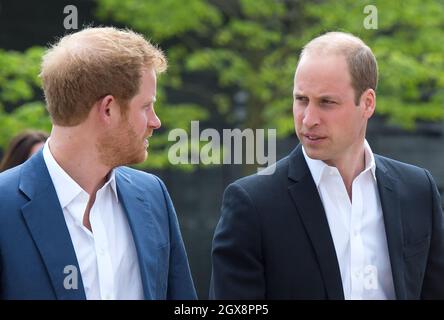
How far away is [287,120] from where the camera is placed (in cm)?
1248

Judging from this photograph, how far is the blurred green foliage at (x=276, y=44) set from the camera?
40.6ft

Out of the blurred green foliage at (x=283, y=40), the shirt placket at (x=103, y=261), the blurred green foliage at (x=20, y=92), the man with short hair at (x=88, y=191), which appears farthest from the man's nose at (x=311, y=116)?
the blurred green foliage at (x=283, y=40)

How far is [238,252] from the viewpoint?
379cm

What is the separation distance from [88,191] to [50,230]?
243 millimetres

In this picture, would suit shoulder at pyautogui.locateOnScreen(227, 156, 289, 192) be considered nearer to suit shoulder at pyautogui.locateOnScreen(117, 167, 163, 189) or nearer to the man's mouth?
the man's mouth

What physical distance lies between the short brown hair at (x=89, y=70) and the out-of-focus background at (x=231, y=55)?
6.88 metres

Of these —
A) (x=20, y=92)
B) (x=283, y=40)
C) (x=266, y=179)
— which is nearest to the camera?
(x=266, y=179)

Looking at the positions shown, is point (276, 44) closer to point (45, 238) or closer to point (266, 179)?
point (266, 179)

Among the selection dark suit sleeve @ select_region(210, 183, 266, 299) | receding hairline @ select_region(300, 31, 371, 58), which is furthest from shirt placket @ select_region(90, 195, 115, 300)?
receding hairline @ select_region(300, 31, 371, 58)

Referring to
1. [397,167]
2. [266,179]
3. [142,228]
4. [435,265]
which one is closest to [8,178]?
[142,228]

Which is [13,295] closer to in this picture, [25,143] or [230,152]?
[25,143]

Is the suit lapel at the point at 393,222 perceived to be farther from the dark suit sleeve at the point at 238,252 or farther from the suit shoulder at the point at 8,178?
the suit shoulder at the point at 8,178

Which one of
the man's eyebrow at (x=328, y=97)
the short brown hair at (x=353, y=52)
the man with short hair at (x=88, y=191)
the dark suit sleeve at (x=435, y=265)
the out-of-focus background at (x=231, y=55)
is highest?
the out-of-focus background at (x=231, y=55)
